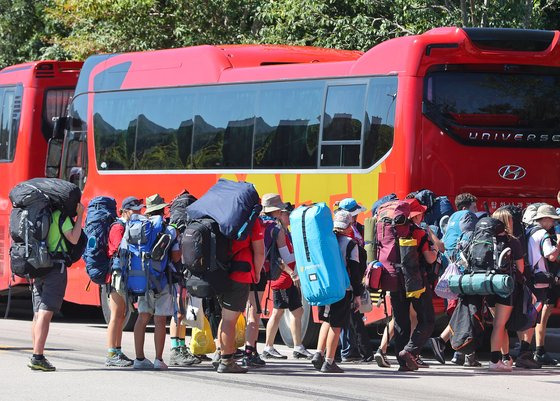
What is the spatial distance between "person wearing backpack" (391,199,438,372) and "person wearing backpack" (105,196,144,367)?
8.23ft

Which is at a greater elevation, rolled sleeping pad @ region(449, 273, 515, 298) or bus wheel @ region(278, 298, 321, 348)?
rolled sleeping pad @ region(449, 273, 515, 298)

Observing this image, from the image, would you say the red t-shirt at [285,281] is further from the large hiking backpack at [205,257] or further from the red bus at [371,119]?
the large hiking backpack at [205,257]

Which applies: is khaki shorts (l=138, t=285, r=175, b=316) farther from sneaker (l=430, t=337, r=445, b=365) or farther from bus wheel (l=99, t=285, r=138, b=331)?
bus wheel (l=99, t=285, r=138, b=331)

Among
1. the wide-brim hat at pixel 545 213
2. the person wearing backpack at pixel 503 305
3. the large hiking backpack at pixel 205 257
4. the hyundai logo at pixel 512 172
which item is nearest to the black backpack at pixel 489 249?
the person wearing backpack at pixel 503 305

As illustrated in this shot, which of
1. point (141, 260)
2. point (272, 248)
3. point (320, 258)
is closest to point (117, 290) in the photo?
point (141, 260)

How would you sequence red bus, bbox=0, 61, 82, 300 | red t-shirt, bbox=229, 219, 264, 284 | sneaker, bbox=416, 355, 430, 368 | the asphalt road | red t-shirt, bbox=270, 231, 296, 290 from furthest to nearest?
red bus, bbox=0, 61, 82, 300
red t-shirt, bbox=270, 231, 296, 290
sneaker, bbox=416, 355, 430, 368
red t-shirt, bbox=229, 219, 264, 284
the asphalt road

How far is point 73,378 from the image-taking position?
12.0 metres

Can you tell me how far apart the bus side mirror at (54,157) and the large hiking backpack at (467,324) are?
348 inches

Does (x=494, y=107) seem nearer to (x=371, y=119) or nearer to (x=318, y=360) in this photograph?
(x=371, y=119)

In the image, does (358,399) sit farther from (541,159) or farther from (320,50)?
(320,50)

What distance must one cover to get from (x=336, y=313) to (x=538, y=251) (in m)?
2.33

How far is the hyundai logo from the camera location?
15859mm

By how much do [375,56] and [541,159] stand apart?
2197 mm

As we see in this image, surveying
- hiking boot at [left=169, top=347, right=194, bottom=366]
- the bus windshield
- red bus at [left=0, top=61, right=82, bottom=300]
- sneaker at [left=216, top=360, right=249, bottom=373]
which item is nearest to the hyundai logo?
the bus windshield
